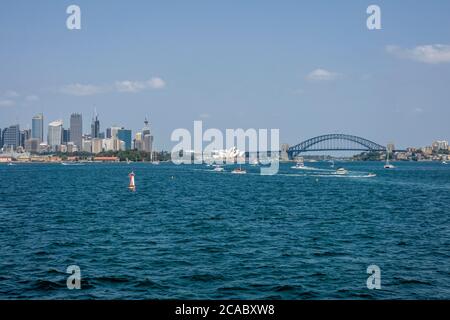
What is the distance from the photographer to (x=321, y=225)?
27312 mm

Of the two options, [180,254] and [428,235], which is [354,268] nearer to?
[180,254]

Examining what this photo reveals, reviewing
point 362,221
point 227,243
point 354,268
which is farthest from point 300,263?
point 362,221

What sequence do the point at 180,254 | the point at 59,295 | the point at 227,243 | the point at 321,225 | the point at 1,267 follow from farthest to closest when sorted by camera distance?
the point at 321,225 → the point at 227,243 → the point at 180,254 → the point at 1,267 → the point at 59,295

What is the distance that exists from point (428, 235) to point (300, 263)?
9.67 meters

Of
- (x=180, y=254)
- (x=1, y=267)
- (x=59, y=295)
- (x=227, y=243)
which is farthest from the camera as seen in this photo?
(x=227, y=243)
